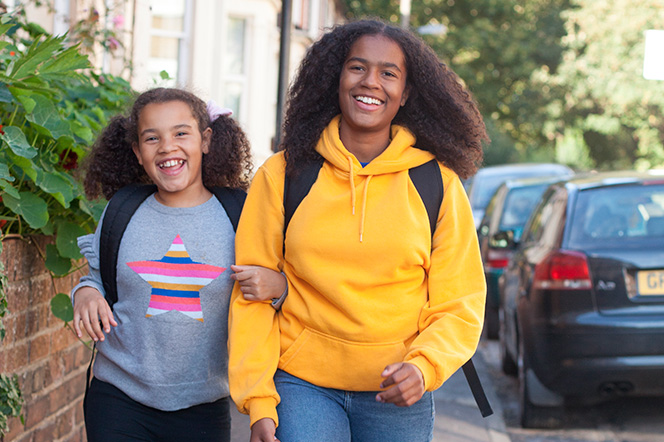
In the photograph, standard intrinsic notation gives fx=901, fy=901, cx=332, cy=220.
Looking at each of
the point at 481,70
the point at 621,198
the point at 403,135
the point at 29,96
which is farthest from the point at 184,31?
the point at 481,70

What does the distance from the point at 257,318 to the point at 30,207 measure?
1.16 metres

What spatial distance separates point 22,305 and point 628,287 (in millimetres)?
3631

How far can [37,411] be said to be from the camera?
366 centimetres

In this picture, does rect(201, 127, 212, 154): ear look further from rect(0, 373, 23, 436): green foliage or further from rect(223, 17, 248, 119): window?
rect(223, 17, 248, 119): window

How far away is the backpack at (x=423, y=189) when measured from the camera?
275 centimetres

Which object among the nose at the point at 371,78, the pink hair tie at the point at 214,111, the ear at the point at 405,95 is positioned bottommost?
the pink hair tie at the point at 214,111

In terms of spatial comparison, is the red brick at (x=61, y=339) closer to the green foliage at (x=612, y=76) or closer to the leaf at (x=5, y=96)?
the leaf at (x=5, y=96)

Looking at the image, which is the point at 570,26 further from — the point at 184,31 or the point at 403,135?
the point at 403,135

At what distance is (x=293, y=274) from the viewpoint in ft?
9.14

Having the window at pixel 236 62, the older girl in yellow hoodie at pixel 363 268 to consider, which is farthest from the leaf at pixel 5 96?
the window at pixel 236 62

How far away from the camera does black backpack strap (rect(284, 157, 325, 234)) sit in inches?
109

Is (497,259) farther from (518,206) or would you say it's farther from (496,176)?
(496,176)

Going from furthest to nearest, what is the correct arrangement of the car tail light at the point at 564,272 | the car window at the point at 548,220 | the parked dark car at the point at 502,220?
the parked dark car at the point at 502,220 → the car window at the point at 548,220 → the car tail light at the point at 564,272

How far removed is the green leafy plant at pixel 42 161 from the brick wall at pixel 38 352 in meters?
0.09
